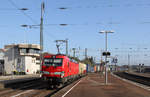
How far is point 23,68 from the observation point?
70562mm

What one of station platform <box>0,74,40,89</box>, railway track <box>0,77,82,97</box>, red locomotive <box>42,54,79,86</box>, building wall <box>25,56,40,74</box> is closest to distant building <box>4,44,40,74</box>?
building wall <box>25,56,40,74</box>

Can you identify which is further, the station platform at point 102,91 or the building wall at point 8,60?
the building wall at point 8,60

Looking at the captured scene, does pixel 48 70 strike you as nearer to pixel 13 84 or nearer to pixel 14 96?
pixel 14 96

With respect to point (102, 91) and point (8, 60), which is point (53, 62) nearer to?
point (102, 91)

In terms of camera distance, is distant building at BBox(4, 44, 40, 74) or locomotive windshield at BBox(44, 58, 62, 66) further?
distant building at BBox(4, 44, 40, 74)

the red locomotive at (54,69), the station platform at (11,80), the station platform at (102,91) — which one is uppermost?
the red locomotive at (54,69)

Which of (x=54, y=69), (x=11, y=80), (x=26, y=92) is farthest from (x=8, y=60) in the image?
(x=26, y=92)

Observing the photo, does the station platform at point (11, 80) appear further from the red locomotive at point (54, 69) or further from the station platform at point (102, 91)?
the station platform at point (102, 91)

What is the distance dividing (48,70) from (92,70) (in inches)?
3033

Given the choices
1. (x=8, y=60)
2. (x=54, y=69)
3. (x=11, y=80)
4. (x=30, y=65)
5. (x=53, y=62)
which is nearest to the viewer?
(x=54, y=69)

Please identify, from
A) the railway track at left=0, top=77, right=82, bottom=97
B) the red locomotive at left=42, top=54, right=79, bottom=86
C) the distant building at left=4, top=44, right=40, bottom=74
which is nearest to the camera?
the railway track at left=0, top=77, right=82, bottom=97

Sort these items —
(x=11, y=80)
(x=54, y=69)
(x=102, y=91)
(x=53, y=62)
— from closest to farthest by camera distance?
(x=102, y=91)
(x=54, y=69)
(x=53, y=62)
(x=11, y=80)

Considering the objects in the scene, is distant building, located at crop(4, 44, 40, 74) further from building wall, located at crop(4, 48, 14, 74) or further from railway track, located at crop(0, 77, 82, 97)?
railway track, located at crop(0, 77, 82, 97)

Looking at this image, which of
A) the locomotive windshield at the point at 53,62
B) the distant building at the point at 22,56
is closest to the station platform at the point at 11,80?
the locomotive windshield at the point at 53,62
